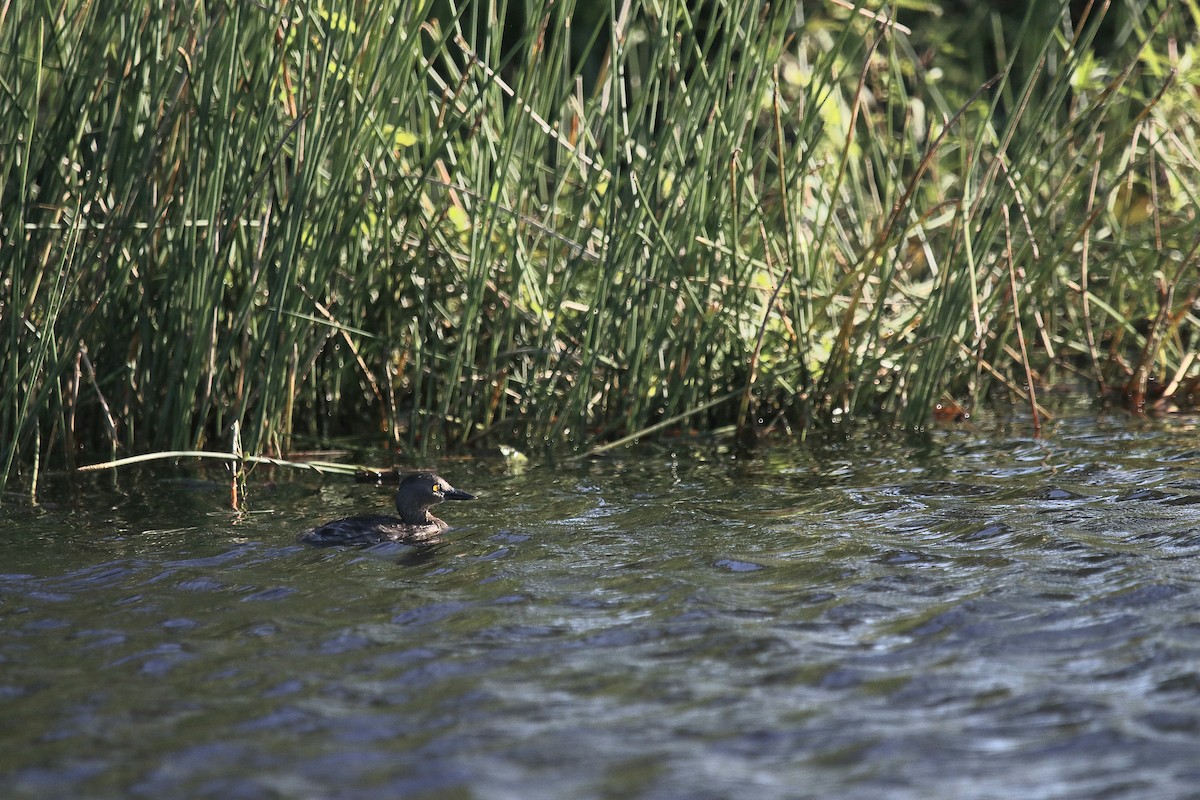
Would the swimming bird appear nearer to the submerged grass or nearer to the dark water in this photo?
the dark water

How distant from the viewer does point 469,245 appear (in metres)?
6.19

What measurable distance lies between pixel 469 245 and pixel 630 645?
3.06 metres

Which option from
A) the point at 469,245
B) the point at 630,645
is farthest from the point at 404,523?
the point at 469,245

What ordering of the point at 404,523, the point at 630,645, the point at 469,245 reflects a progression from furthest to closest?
1. the point at 469,245
2. the point at 404,523
3. the point at 630,645

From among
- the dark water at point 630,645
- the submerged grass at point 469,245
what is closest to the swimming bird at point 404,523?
the dark water at point 630,645

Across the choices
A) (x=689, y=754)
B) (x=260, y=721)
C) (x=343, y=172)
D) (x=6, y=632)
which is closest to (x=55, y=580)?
(x=6, y=632)

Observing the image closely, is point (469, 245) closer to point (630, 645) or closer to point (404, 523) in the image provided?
point (404, 523)

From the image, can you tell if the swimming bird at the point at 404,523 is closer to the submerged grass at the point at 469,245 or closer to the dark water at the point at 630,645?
the dark water at the point at 630,645

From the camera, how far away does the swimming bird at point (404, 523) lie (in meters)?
4.66

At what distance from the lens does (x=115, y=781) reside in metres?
2.77

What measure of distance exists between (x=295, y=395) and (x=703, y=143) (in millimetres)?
2044

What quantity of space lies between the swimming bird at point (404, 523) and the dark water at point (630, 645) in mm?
105

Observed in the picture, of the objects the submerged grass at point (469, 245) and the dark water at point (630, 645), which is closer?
the dark water at point (630, 645)

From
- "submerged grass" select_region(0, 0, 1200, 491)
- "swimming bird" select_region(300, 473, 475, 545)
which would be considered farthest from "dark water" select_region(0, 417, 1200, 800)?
"submerged grass" select_region(0, 0, 1200, 491)
